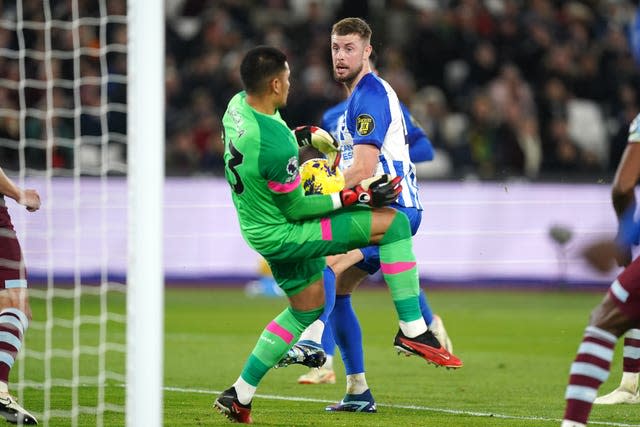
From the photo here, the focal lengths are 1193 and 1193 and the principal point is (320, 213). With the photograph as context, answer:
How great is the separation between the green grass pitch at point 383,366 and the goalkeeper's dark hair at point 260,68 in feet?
6.83

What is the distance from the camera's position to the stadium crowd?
65.8 feet

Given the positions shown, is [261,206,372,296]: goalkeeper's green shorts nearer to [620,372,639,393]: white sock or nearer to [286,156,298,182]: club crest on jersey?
[286,156,298,182]: club crest on jersey

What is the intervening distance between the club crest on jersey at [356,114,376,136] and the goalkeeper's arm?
0.74m

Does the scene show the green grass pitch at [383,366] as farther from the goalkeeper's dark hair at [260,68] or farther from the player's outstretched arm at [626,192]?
the goalkeeper's dark hair at [260,68]

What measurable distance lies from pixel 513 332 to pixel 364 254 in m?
6.30

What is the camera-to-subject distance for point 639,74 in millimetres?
21391

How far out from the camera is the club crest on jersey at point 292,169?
23.5 ft

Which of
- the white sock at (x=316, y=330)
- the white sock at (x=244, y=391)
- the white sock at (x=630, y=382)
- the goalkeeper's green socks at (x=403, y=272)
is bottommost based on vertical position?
the white sock at (x=630, y=382)

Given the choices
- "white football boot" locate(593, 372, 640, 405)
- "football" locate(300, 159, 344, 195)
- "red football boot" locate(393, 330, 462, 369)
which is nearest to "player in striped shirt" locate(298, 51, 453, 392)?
"football" locate(300, 159, 344, 195)

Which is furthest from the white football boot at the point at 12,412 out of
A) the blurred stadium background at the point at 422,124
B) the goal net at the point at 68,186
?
the blurred stadium background at the point at 422,124

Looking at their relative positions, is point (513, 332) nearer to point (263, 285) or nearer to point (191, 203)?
point (263, 285)

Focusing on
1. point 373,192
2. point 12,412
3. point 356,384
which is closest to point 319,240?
point 373,192

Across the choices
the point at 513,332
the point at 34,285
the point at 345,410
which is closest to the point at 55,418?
the point at 345,410

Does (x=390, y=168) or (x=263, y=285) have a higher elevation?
(x=390, y=168)
